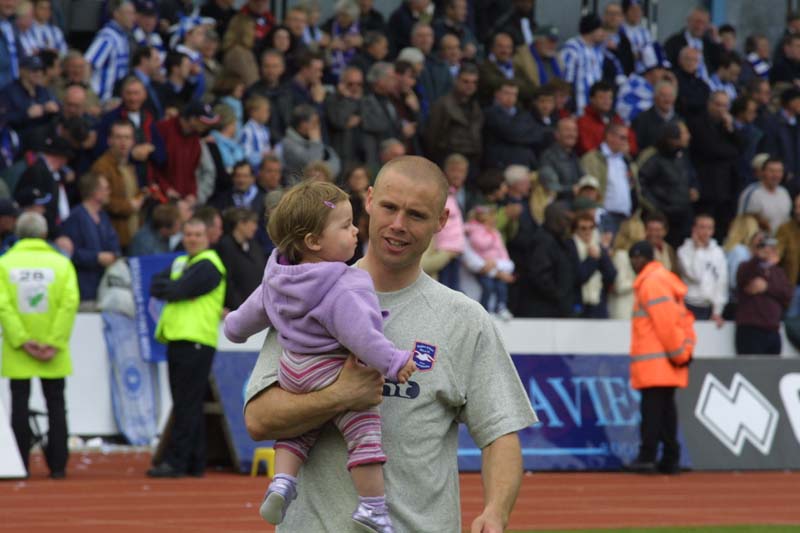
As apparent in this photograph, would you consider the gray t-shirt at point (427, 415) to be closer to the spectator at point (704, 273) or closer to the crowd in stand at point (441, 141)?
the crowd in stand at point (441, 141)

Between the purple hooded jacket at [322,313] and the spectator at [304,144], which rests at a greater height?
the purple hooded jacket at [322,313]

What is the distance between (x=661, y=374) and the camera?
49.3 feet

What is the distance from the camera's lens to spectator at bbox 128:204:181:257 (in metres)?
15.8

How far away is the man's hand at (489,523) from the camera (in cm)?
437

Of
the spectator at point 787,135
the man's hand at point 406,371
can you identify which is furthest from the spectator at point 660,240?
the man's hand at point 406,371

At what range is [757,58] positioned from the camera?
24359 mm

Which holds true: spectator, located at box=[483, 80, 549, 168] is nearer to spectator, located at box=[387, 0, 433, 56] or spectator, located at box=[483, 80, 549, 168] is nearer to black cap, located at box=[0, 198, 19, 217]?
spectator, located at box=[387, 0, 433, 56]

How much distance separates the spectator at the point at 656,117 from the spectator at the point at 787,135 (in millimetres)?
1625

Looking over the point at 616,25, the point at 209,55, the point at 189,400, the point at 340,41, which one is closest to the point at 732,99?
the point at 616,25

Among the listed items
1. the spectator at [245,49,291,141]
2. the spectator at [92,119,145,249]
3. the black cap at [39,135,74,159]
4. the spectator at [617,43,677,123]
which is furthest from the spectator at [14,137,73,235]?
the spectator at [617,43,677,123]

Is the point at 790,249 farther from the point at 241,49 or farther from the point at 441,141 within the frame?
the point at 241,49

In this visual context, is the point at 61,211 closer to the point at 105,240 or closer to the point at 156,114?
the point at 105,240

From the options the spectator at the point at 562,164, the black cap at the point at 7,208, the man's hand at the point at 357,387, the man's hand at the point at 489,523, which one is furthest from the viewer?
the spectator at the point at 562,164

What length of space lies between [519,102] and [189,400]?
315 inches
